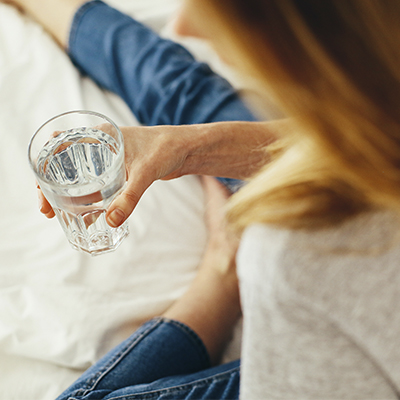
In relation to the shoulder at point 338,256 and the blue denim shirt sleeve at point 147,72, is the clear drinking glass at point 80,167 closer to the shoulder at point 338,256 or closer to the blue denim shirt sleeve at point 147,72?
the shoulder at point 338,256

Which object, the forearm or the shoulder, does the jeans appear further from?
the shoulder

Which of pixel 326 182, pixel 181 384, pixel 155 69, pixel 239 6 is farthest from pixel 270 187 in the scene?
Result: pixel 155 69

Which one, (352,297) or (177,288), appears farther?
(177,288)

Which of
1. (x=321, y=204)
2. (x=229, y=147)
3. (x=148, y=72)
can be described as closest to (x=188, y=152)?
(x=229, y=147)

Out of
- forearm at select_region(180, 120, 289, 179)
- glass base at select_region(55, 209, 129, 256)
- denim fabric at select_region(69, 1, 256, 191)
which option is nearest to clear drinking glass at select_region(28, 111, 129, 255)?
glass base at select_region(55, 209, 129, 256)

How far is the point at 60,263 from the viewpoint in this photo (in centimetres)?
78

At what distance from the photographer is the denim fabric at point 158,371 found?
2.08ft

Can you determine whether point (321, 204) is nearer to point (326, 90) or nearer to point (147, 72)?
point (326, 90)

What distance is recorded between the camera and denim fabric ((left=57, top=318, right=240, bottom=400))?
0.64 metres

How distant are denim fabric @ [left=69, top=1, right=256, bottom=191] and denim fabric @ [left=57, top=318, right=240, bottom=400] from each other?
0.31m

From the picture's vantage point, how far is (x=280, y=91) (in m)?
0.35

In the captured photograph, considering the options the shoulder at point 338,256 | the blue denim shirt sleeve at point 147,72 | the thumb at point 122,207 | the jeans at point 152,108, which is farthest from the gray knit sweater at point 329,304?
the blue denim shirt sleeve at point 147,72

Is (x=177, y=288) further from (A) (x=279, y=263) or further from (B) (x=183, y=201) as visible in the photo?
(A) (x=279, y=263)

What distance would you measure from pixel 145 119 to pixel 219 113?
18cm
